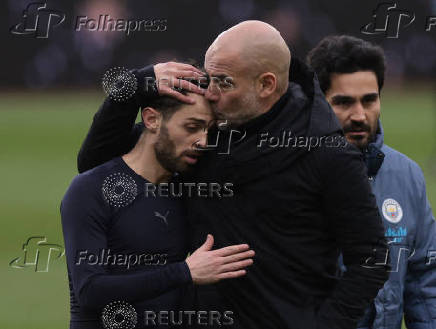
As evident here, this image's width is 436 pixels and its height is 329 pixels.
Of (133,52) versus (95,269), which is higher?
(133,52)

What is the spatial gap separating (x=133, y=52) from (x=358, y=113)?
20.3 m

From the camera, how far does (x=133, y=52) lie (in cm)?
2458

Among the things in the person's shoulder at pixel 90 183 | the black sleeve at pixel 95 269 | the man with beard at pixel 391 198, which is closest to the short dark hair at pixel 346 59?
the man with beard at pixel 391 198

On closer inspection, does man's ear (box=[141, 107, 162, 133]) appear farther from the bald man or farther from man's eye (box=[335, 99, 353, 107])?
man's eye (box=[335, 99, 353, 107])

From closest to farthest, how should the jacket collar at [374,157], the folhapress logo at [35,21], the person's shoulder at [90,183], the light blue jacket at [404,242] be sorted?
1. the person's shoulder at [90,183]
2. the light blue jacket at [404,242]
3. the jacket collar at [374,157]
4. the folhapress logo at [35,21]

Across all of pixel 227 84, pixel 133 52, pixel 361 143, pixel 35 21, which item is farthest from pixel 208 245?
pixel 133 52

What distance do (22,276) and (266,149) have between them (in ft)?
23.0

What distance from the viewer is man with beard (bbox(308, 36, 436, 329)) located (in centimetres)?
452

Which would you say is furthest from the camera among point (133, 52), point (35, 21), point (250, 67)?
point (133, 52)

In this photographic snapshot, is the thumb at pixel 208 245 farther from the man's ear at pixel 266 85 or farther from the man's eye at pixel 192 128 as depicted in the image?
A: the man's ear at pixel 266 85

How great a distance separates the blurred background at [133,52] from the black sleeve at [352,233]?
14845mm

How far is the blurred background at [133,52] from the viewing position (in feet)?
71.2

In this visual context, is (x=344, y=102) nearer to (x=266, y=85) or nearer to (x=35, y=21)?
(x=266, y=85)

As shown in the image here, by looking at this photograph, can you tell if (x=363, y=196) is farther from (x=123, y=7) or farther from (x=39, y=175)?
(x=123, y=7)
